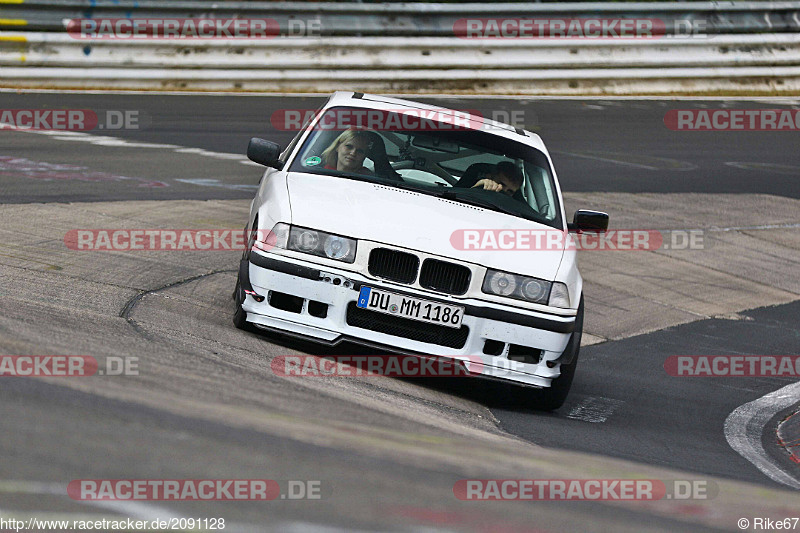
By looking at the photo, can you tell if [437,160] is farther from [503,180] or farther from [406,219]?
[406,219]

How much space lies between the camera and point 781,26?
85.5 feet

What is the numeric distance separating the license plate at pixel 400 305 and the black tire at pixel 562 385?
75 cm

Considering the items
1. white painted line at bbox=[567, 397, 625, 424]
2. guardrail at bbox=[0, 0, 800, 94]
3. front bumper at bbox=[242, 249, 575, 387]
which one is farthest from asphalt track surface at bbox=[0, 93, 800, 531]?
guardrail at bbox=[0, 0, 800, 94]

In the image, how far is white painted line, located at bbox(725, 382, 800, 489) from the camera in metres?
5.98

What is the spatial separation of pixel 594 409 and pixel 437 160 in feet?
6.40

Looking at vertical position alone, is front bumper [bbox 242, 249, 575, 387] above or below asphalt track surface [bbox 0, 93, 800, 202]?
above

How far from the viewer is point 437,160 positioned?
766 centimetres

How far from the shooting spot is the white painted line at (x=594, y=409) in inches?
266

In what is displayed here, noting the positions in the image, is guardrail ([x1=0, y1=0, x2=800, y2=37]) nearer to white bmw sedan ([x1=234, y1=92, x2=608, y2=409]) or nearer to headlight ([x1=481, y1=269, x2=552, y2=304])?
white bmw sedan ([x1=234, y1=92, x2=608, y2=409])

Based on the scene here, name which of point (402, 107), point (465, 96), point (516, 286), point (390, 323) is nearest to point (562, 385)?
point (516, 286)

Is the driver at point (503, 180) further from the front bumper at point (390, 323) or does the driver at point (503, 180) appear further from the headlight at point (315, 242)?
the headlight at point (315, 242)

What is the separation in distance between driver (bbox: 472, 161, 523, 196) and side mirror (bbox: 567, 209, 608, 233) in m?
0.45

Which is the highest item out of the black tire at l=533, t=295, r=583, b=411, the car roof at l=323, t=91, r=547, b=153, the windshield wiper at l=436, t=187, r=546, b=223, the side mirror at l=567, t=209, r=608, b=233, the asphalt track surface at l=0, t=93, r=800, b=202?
the car roof at l=323, t=91, r=547, b=153

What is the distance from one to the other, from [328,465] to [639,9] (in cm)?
2253
